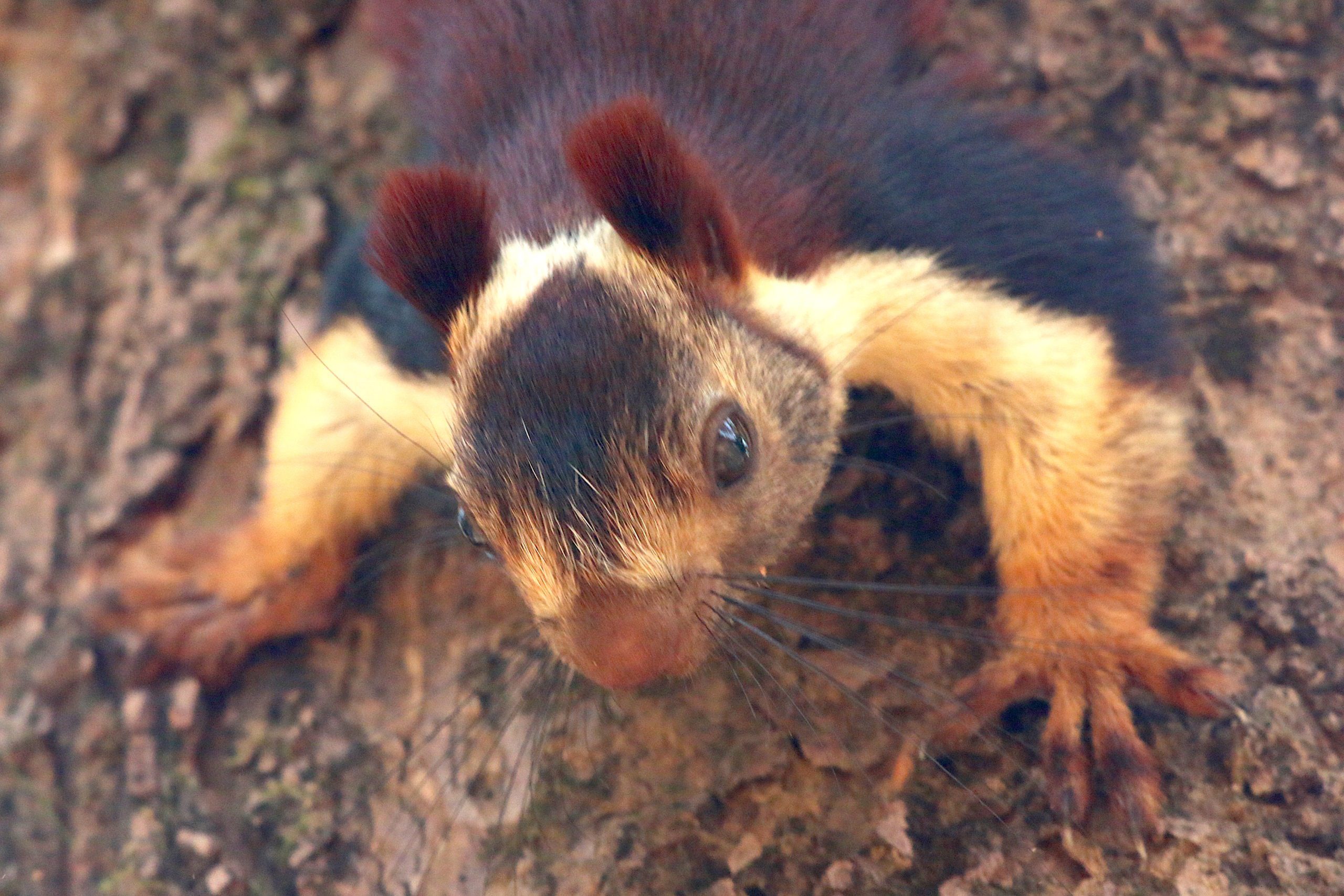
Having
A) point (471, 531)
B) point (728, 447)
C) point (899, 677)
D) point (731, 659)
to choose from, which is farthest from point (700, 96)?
point (899, 677)

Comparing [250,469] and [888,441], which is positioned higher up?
[250,469]

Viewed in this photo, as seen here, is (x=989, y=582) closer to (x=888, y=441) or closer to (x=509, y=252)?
(x=888, y=441)

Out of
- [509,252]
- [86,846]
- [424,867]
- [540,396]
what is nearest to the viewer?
[540,396]

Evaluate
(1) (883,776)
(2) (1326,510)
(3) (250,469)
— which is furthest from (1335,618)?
(3) (250,469)

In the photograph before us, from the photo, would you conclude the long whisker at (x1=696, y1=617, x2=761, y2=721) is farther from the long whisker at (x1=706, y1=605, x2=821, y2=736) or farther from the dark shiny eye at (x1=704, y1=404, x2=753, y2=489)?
the dark shiny eye at (x1=704, y1=404, x2=753, y2=489)

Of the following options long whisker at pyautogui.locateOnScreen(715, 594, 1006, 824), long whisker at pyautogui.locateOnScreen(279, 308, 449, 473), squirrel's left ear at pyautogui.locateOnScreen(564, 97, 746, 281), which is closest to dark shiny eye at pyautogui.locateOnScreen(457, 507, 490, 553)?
long whisker at pyautogui.locateOnScreen(279, 308, 449, 473)

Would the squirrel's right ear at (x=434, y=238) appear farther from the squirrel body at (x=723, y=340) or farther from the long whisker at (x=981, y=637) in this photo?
the long whisker at (x=981, y=637)

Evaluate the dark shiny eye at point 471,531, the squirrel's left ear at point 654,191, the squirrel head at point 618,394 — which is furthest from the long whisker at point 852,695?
the squirrel's left ear at point 654,191
